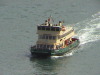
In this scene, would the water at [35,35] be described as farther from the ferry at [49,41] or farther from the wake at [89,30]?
the ferry at [49,41]

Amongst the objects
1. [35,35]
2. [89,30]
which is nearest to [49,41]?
[35,35]

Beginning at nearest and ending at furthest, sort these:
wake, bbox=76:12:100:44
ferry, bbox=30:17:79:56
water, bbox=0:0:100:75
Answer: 1. water, bbox=0:0:100:75
2. ferry, bbox=30:17:79:56
3. wake, bbox=76:12:100:44

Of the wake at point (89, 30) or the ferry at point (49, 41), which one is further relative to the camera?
the wake at point (89, 30)

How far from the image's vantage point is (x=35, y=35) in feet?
372

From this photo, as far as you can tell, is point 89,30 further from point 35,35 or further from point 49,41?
point 49,41

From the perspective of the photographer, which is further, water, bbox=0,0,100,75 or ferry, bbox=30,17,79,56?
ferry, bbox=30,17,79,56

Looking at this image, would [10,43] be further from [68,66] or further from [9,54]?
[68,66]

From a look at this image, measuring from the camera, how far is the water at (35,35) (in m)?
95.1

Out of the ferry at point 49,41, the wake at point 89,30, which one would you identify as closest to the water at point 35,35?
the wake at point 89,30

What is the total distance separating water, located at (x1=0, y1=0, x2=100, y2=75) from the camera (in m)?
95.1

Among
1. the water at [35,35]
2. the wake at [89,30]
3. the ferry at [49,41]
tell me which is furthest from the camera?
the wake at [89,30]

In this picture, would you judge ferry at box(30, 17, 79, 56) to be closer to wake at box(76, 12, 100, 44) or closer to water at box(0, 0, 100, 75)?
water at box(0, 0, 100, 75)

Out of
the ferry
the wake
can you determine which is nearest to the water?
the wake

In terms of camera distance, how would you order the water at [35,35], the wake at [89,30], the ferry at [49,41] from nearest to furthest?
the water at [35,35] < the ferry at [49,41] < the wake at [89,30]
